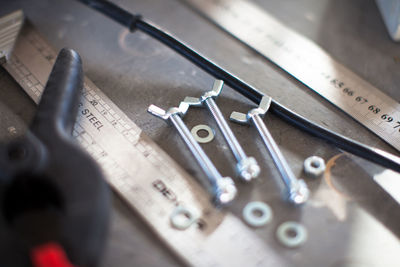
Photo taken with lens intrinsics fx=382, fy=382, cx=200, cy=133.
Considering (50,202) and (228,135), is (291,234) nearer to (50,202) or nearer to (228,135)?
(228,135)

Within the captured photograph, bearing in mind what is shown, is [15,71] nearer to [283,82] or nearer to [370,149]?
[283,82]

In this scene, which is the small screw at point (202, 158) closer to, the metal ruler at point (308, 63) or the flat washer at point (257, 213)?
the flat washer at point (257, 213)

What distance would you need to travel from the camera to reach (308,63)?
0.88 meters

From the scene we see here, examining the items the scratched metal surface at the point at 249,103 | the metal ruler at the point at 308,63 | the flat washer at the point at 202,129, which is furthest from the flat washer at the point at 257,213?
the metal ruler at the point at 308,63

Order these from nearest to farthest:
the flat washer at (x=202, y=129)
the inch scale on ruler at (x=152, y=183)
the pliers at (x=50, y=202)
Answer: the pliers at (x=50, y=202) < the inch scale on ruler at (x=152, y=183) < the flat washer at (x=202, y=129)

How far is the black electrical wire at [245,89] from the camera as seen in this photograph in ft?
2.12

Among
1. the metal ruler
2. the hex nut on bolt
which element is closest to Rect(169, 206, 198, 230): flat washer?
the hex nut on bolt

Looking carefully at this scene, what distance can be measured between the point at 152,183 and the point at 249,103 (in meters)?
0.27

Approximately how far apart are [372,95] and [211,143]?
370mm

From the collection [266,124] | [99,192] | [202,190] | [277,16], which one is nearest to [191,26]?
[277,16]

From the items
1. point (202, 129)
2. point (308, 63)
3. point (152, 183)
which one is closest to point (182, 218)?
point (152, 183)

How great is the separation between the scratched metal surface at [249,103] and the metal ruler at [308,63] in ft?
0.07

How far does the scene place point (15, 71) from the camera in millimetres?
799

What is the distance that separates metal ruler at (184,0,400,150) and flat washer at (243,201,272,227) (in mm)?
289
